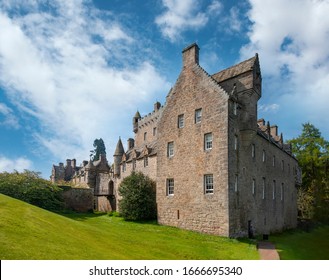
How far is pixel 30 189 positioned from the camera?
33.9 metres

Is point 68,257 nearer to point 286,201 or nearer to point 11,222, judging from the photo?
point 11,222

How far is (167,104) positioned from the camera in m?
30.3

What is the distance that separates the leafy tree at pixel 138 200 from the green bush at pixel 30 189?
9.41 meters

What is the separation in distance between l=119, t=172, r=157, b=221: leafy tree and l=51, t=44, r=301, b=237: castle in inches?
119

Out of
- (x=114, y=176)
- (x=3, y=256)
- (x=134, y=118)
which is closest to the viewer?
(x=3, y=256)

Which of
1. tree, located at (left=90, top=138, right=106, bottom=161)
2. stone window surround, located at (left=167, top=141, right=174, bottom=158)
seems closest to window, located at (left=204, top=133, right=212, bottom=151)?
stone window surround, located at (left=167, top=141, right=174, bottom=158)

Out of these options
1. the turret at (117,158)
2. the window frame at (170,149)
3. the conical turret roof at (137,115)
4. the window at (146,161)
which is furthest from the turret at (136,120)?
the window frame at (170,149)

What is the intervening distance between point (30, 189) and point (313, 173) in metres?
47.6

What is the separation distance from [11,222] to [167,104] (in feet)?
63.1

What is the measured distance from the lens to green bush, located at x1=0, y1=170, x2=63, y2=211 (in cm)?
3322

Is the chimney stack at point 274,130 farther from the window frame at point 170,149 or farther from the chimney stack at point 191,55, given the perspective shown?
the chimney stack at point 191,55

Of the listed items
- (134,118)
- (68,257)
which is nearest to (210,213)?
(68,257)

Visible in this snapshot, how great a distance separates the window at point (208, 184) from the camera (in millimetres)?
24513

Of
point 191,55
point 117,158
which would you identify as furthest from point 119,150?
point 191,55
